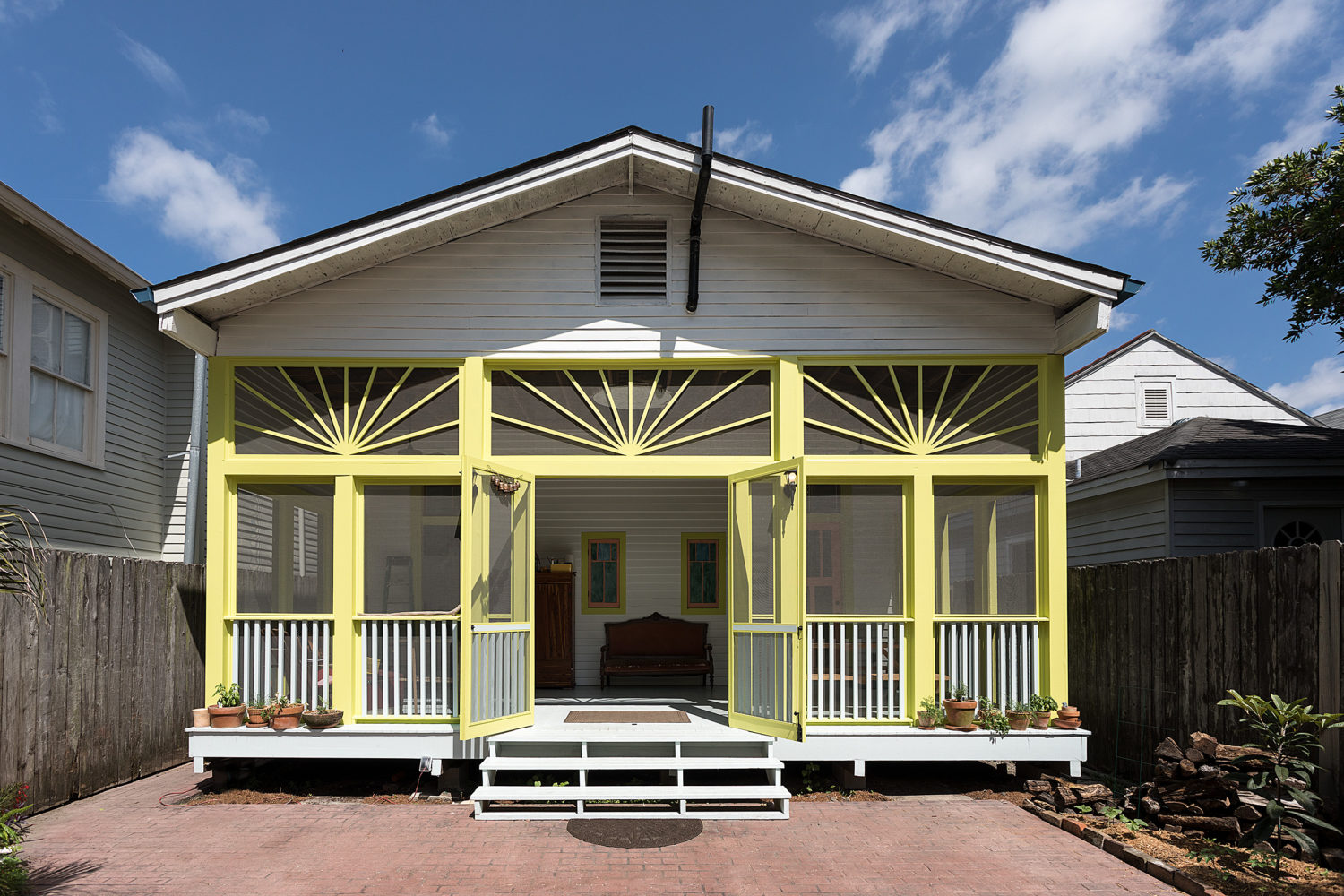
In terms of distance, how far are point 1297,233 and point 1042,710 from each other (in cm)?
610

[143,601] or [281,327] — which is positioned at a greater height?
[281,327]

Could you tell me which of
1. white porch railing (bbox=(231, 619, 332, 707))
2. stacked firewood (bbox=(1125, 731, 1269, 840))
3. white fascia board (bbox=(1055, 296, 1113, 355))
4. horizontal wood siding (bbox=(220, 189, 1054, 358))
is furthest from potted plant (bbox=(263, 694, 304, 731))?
white fascia board (bbox=(1055, 296, 1113, 355))

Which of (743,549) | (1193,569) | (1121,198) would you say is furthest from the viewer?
(1121,198)

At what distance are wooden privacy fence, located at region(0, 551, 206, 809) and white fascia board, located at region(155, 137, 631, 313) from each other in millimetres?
2207

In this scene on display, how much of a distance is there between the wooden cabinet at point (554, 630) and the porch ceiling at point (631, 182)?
466 cm

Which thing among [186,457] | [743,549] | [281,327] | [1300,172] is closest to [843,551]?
[743,549]

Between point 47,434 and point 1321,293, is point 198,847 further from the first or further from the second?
point 1321,293

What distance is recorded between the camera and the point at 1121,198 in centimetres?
2823

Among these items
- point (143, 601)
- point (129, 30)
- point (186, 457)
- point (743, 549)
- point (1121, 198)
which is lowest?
point (143, 601)

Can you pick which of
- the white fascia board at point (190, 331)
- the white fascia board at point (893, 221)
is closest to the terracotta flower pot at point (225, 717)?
the white fascia board at point (190, 331)

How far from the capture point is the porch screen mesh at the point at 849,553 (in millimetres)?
11125

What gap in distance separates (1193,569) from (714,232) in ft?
14.8

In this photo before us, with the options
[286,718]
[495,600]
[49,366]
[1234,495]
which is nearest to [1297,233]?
[1234,495]

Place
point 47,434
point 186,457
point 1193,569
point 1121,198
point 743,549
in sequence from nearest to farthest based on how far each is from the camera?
point 1193,569 < point 743,549 < point 47,434 < point 186,457 < point 1121,198
